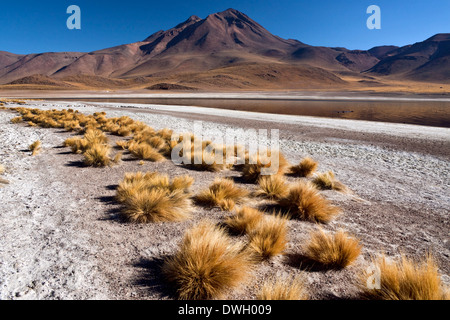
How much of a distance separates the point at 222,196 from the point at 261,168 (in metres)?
1.64

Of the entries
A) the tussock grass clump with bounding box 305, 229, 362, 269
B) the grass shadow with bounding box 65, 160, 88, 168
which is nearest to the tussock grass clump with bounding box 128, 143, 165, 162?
the grass shadow with bounding box 65, 160, 88, 168

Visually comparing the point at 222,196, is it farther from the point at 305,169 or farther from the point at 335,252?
the point at 305,169

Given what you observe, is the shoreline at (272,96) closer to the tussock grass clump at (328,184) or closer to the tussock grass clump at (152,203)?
the tussock grass clump at (328,184)

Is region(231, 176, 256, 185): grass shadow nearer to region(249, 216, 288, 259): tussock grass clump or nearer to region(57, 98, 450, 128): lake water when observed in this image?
region(249, 216, 288, 259): tussock grass clump

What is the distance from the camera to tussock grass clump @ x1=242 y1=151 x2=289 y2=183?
17.4 ft

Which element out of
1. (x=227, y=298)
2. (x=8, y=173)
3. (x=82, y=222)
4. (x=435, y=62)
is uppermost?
(x=435, y=62)

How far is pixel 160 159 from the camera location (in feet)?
21.8

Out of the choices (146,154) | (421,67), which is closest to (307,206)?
(146,154)

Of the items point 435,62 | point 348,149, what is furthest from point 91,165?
point 435,62

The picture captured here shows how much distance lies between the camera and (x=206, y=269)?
213cm

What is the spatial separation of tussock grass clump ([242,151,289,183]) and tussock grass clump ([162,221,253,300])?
2.98 meters

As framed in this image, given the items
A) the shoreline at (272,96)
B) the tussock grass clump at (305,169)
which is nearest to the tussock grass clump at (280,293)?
the tussock grass clump at (305,169)
